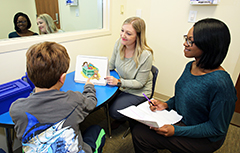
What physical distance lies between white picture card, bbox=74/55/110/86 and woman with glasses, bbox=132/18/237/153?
543mm

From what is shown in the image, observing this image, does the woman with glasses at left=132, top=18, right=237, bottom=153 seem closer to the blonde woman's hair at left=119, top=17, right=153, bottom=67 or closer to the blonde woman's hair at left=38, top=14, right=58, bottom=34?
the blonde woman's hair at left=119, top=17, right=153, bottom=67

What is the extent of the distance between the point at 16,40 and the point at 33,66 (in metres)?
0.87

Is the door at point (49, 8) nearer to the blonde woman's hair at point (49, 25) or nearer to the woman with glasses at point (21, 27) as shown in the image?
the blonde woman's hair at point (49, 25)

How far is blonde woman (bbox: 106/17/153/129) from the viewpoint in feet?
4.96

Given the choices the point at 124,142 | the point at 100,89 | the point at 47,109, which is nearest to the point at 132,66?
the point at 100,89

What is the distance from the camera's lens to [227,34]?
90 cm

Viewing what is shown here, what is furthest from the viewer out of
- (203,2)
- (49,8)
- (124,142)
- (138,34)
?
(49,8)

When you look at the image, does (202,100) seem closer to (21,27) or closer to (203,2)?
(203,2)

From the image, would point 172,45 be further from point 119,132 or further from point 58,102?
point 58,102

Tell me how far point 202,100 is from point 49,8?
3085 millimetres

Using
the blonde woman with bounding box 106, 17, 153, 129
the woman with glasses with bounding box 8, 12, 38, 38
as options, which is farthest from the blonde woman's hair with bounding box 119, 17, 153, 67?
the woman with glasses with bounding box 8, 12, 38, 38

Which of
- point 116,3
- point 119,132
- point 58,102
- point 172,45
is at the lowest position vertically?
point 119,132

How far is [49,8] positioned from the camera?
2.97 metres

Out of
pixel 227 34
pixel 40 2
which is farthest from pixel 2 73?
pixel 40 2
